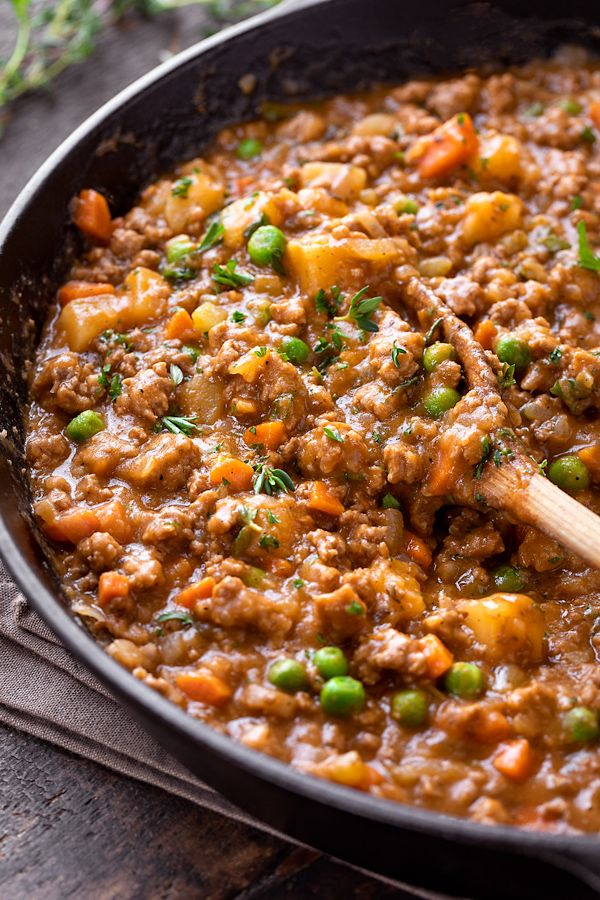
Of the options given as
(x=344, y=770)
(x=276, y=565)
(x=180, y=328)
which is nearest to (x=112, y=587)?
(x=276, y=565)

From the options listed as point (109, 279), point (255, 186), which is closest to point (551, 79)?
point (255, 186)

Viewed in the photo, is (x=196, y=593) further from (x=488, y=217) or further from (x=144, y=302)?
(x=488, y=217)

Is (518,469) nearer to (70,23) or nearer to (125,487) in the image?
(125,487)

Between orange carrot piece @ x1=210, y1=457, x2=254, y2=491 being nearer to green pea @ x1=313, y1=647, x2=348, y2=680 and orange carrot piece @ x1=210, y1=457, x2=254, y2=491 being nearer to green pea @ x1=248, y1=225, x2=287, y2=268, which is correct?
green pea @ x1=313, y1=647, x2=348, y2=680

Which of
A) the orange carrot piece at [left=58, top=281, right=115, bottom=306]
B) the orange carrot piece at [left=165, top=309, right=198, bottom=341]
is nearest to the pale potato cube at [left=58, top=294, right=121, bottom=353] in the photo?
the orange carrot piece at [left=58, top=281, right=115, bottom=306]

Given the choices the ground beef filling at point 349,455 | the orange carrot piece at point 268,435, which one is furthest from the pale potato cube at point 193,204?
the orange carrot piece at point 268,435

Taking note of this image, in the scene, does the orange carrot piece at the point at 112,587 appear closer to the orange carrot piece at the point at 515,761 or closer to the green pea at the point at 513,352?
the orange carrot piece at the point at 515,761
